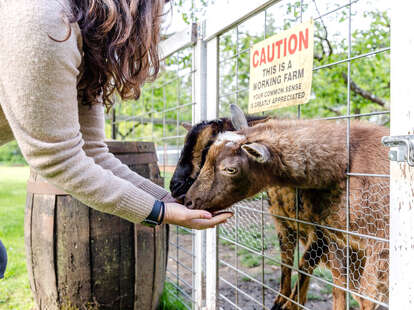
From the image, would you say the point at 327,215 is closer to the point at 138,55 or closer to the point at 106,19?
the point at 138,55

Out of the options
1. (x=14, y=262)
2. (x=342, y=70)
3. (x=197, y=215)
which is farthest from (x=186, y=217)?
(x=342, y=70)

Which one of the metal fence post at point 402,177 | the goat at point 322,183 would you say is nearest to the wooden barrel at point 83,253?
the goat at point 322,183

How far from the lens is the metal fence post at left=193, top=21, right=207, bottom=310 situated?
2539 millimetres

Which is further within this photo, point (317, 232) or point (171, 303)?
point (171, 303)

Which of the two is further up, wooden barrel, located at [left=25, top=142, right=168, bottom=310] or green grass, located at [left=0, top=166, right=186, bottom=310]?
wooden barrel, located at [left=25, top=142, right=168, bottom=310]

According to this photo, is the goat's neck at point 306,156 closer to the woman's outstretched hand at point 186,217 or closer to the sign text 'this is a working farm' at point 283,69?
the sign text 'this is a working farm' at point 283,69

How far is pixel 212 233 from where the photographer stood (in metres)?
2.47

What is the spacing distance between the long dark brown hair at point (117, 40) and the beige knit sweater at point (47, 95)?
85 millimetres

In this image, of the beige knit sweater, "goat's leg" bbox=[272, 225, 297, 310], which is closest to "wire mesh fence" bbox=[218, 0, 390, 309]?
"goat's leg" bbox=[272, 225, 297, 310]

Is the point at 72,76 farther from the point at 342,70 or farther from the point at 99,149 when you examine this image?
the point at 342,70

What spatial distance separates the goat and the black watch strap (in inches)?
18.3

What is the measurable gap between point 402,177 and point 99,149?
1455 millimetres

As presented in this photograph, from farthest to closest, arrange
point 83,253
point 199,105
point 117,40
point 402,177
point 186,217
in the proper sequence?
point 199,105, point 83,253, point 186,217, point 117,40, point 402,177

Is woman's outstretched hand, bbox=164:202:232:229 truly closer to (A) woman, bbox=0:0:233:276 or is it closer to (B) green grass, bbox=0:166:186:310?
(A) woman, bbox=0:0:233:276
